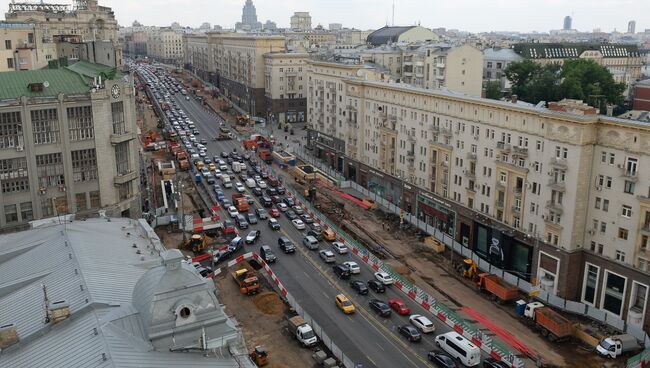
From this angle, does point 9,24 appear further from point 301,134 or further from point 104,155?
point 301,134

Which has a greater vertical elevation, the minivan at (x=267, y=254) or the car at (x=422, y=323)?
the minivan at (x=267, y=254)

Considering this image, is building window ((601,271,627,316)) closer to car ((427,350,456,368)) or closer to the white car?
car ((427,350,456,368))

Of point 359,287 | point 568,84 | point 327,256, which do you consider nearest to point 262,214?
point 327,256

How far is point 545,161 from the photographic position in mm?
69500

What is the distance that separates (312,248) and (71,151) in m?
34.8

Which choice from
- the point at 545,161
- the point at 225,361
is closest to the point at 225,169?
the point at 545,161

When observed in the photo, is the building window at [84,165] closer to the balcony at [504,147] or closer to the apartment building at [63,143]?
the apartment building at [63,143]

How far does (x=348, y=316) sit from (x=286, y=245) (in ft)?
→ 69.0

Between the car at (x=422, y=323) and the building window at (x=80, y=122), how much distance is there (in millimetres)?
46345

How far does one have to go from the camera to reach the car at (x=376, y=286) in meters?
67.8

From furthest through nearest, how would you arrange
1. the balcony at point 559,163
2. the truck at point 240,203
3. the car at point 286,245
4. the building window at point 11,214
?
the truck at point 240,203 < the car at point 286,245 < the building window at point 11,214 < the balcony at point 559,163

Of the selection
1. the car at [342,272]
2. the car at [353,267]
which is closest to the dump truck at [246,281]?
the car at [342,272]

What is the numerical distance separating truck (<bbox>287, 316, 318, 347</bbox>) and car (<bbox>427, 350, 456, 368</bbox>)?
11.4 m

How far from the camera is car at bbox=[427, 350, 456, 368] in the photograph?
5122 cm
